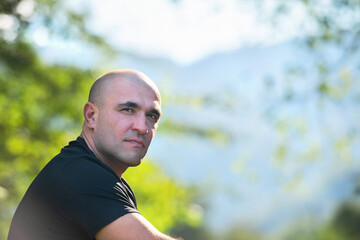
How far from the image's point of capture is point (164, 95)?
16.6 meters

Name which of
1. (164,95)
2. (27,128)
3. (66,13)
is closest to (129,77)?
(27,128)

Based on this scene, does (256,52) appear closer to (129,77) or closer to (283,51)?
(283,51)

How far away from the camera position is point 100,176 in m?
1.91

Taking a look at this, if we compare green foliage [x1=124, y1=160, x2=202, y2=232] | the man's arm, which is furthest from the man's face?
green foliage [x1=124, y1=160, x2=202, y2=232]

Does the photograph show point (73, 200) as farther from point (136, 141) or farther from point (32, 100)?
point (32, 100)

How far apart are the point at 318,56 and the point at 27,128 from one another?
6817mm

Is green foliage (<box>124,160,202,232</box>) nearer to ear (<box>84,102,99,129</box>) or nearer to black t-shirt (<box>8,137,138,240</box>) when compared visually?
ear (<box>84,102,99,129</box>)

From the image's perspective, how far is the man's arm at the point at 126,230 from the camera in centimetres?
180

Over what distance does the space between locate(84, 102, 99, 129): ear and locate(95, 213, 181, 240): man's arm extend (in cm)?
66

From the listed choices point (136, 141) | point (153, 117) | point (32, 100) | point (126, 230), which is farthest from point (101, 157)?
point (32, 100)

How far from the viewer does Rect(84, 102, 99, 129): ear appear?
92.5 inches

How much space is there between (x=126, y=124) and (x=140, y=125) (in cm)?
7

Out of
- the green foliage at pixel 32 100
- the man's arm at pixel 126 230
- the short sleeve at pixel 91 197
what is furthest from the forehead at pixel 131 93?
the green foliage at pixel 32 100

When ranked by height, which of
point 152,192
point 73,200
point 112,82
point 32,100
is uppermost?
point 32,100
